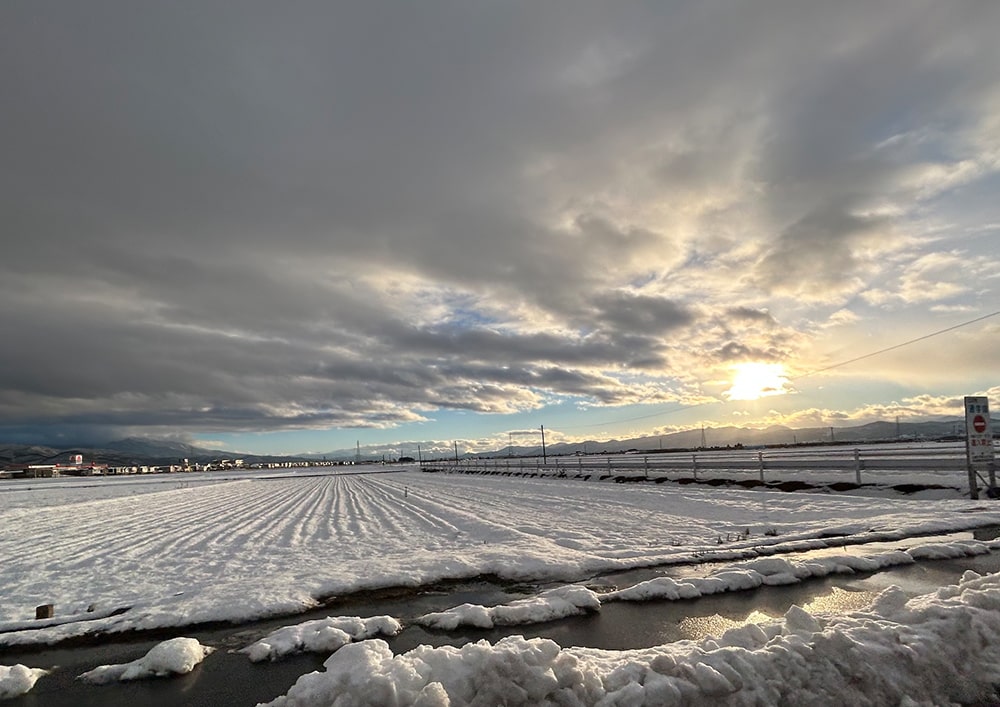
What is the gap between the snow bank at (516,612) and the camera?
6281 mm

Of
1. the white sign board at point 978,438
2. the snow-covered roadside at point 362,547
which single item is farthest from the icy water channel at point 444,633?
the white sign board at point 978,438

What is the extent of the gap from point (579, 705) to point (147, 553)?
38.5 feet

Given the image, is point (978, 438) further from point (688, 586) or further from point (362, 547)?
point (362, 547)

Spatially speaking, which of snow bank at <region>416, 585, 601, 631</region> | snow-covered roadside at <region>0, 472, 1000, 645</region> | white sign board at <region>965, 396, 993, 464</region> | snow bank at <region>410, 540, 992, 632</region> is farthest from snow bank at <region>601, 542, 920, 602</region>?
white sign board at <region>965, 396, 993, 464</region>

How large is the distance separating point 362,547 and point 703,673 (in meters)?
9.14

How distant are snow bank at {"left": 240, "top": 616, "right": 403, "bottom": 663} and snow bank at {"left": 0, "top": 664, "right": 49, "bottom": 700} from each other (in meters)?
1.81

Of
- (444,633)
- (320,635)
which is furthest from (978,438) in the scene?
(320,635)

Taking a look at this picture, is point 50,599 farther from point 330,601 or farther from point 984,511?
point 984,511

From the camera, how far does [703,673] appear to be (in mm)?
4008

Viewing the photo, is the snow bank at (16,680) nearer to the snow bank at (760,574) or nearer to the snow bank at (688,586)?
the snow bank at (688,586)

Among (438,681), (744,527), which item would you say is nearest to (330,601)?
(438,681)

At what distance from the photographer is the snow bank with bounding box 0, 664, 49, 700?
4.94 metres

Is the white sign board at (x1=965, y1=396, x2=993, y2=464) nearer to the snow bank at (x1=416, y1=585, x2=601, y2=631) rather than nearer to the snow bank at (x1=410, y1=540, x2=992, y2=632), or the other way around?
the snow bank at (x1=410, y1=540, x2=992, y2=632)

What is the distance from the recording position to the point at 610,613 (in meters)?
6.44
